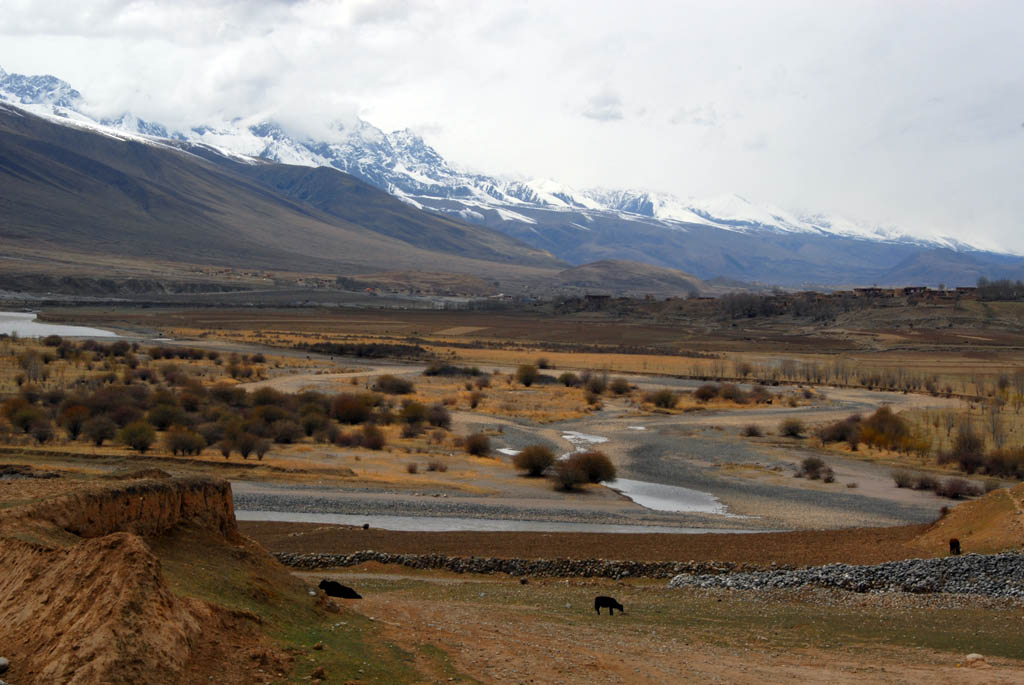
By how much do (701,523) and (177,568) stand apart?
22.2 meters

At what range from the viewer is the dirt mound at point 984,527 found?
73.4 feet

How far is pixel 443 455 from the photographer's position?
142 feet

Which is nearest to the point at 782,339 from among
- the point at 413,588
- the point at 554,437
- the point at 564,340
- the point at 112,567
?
the point at 564,340

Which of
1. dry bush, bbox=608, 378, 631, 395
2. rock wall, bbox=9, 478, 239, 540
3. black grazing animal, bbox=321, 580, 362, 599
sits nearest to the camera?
rock wall, bbox=9, 478, 239, 540

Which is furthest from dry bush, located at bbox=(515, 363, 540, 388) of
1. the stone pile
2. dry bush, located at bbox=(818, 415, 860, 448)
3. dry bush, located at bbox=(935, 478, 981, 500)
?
the stone pile

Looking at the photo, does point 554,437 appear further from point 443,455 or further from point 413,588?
point 413,588

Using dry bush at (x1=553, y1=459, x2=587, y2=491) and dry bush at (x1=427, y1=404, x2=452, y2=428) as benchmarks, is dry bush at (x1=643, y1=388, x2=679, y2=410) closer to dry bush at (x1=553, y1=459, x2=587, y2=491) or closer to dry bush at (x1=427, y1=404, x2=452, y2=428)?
dry bush at (x1=427, y1=404, x2=452, y2=428)

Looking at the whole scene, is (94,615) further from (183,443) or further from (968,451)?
(968,451)

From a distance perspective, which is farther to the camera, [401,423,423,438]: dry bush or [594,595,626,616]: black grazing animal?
[401,423,423,438]: dry bush

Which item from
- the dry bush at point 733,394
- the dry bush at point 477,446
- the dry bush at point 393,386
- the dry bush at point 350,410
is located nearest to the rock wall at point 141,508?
the dry bush at point 477,446

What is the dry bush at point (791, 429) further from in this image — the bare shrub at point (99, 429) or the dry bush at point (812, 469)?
the bare shrub at point (99, 429)

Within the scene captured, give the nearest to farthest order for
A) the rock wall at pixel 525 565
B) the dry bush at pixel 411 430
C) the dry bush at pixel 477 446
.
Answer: the rock wall at pixel 525 565 → the dry bush at pixel 477 446 → the dry bush at pixel 411 430

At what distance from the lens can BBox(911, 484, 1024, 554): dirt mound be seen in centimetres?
2238

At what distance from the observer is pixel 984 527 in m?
23.9
